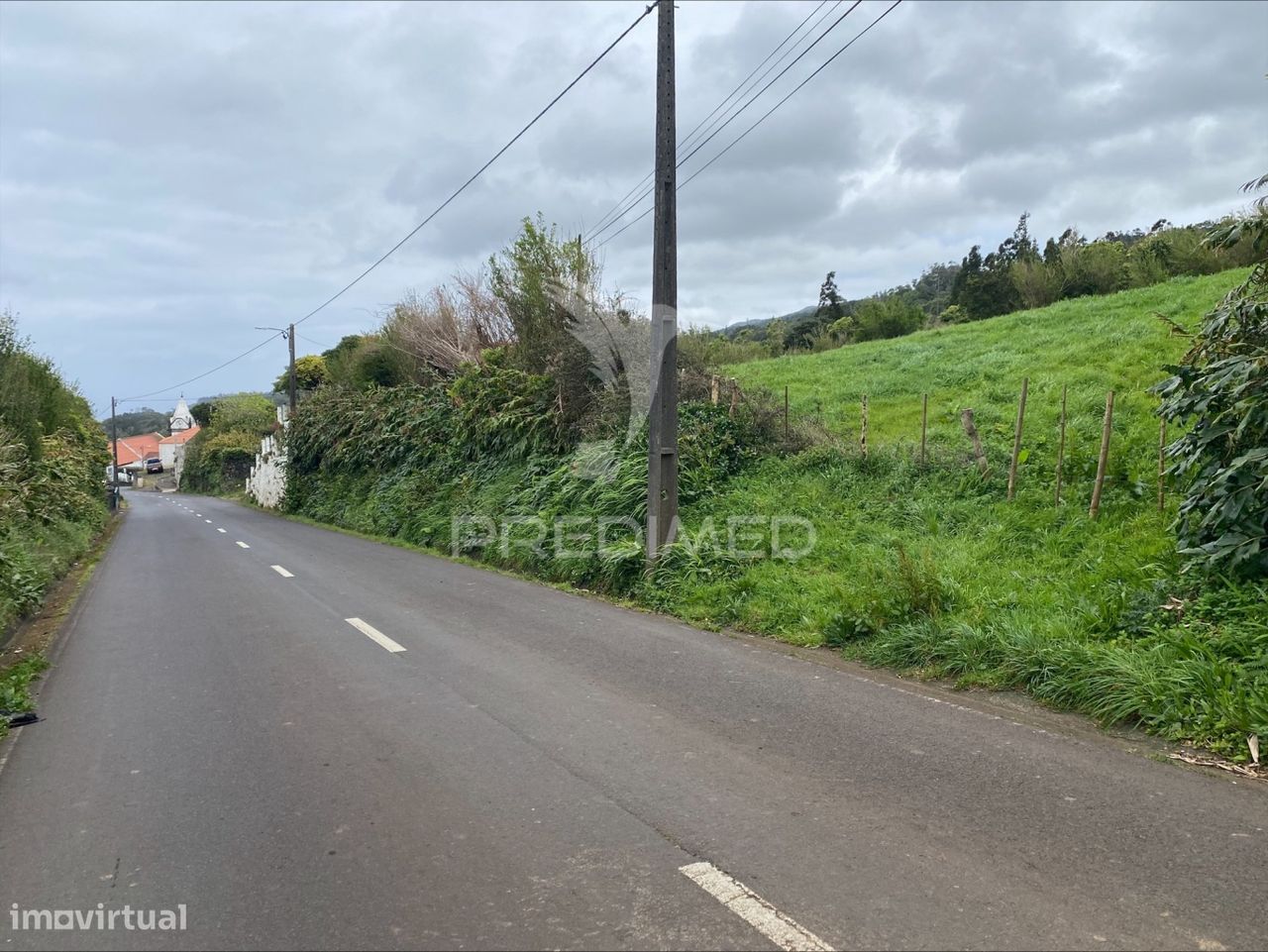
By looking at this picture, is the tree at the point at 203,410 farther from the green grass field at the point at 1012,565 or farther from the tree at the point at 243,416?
the green grass field at the point at 1012,565

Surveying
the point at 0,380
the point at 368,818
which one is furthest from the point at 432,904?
the point at 0,380

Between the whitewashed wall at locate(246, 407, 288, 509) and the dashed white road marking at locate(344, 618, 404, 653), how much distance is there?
29587 mm

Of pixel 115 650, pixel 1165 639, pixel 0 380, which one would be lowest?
pixel 115 650

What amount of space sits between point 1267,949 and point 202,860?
4.24 metres

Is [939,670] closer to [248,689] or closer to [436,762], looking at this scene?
[436,762]

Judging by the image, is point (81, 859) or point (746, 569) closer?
point (81, 859)

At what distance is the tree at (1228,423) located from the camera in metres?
6.16

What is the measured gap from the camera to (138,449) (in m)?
122

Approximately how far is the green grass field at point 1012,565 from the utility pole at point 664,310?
1.14 m

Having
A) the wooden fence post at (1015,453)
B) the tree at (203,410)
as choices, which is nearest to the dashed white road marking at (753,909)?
the wooden fence post at (1015,453)

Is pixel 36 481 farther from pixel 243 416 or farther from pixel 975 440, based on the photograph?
pixel 243 416

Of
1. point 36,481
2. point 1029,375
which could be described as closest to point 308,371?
point 36,481

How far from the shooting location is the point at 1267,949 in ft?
9.64

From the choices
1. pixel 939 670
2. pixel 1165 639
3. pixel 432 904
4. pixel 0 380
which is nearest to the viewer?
pixel 432 904
